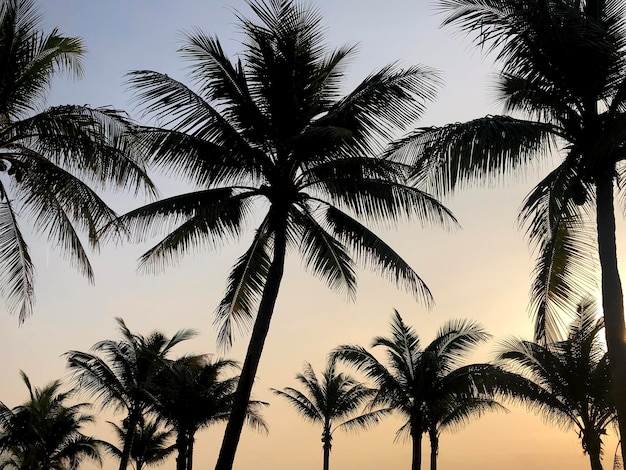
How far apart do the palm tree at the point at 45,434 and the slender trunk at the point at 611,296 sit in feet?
87.5

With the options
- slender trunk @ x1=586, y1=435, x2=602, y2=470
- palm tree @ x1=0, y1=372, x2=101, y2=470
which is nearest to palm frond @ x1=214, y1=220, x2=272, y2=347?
slender trunk @ x1=586, y1=435, x2=602, y2=470

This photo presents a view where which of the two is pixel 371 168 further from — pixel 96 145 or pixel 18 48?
pixel 18 48

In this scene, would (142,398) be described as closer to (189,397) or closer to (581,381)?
A: (189,397)

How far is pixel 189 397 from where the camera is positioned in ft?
87.6

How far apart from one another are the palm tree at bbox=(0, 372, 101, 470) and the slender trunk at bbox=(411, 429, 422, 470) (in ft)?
51.3

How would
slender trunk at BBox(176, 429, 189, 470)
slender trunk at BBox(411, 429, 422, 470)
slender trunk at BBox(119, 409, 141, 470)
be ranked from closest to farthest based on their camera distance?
slender trunk at BBox(411, 429, 422, 470) < slender trunk at BBox(176, 429, 189, 470) < slender trunk at BBox(119, 409, 141, 470)

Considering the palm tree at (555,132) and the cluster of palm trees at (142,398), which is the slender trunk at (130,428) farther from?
the palm tree at (555,132)

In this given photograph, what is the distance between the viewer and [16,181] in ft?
35.1

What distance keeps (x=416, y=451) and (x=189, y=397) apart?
8322mm

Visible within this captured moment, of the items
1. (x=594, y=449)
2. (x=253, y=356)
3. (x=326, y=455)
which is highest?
(x=326, y=455)

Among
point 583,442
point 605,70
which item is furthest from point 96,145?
point 583,442

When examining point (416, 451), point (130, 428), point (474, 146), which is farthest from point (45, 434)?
point (474, 146)

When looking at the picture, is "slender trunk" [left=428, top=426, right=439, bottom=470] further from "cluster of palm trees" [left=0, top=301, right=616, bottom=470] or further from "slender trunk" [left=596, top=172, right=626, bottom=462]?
"slender trunk" [left=596, top=172, right=626, bottom=462]

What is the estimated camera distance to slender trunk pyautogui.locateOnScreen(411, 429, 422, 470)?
25016 millimetres
